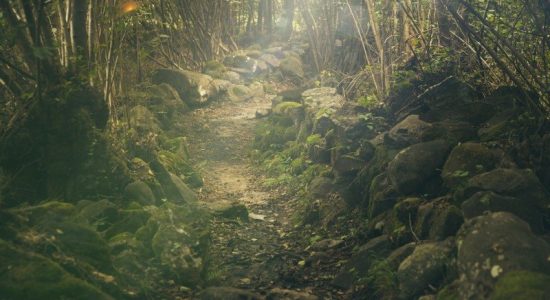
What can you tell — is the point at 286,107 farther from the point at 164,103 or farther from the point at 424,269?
the point at 424,269

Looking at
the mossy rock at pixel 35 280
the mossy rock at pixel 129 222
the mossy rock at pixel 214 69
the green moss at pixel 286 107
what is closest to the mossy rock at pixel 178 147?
the green moss at pixel 286 107

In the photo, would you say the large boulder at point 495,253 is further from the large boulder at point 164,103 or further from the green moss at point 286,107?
the large boulder at point 164,103

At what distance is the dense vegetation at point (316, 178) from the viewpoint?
Result: 3811 mm

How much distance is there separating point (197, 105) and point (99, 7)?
6.37 m

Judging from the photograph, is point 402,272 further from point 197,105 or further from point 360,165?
point 197,105

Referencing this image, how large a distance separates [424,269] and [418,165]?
4.86 feet

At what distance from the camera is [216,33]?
A: 55.5ft

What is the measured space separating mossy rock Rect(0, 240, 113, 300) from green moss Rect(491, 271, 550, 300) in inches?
100

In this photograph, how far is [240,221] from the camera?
6977 millimetres

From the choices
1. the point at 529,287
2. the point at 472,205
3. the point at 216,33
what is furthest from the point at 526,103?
the point at 216,33

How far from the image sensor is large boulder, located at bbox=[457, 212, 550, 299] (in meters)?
3.19

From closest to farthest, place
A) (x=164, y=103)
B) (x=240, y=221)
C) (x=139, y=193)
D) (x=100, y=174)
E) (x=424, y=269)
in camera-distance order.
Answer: (x=424, y=269) < (x=100, y=174) < (x=139, y=193) < (x=240, y=221) < (x=164, y=103)

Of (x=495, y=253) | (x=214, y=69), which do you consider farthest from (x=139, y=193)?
(x=214, y=69)

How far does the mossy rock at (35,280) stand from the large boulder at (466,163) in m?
3.05
